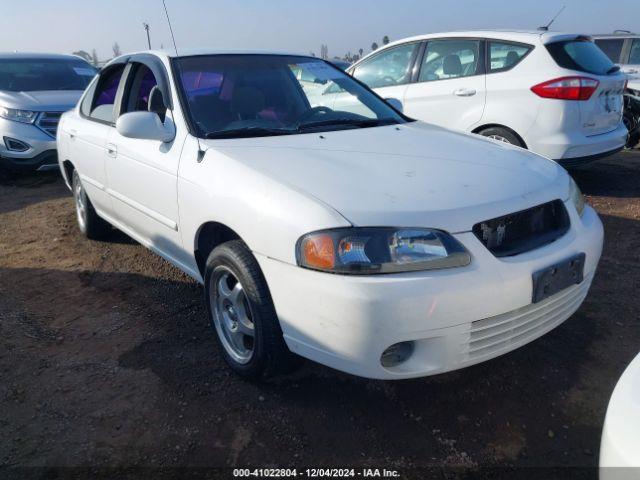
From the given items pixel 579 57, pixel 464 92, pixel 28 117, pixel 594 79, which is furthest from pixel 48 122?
pixel 594 79

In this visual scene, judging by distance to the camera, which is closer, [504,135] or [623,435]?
[623,435]

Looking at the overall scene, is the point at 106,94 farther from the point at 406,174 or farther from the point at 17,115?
the point at 17,115

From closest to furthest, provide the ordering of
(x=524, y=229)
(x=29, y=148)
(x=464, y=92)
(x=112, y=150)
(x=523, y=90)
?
1. (x=524, y=229)
2. (x=112, y=150)
3. (x=523, y=90)
4. (x=464, y=92)
5. (x=29, y=148)

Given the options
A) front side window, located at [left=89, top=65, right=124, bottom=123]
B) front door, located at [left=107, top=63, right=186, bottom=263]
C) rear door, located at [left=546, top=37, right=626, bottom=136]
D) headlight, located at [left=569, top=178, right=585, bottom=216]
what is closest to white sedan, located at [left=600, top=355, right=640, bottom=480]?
headlight, located at [left=569, top=178, right=585, bottom=216]

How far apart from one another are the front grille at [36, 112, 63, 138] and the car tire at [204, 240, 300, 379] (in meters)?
5.67

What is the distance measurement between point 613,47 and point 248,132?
29.3 feet

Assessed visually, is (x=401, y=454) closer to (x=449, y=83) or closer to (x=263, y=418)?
(x=263, y=418)

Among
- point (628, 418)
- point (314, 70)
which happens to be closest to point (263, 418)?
point (628, 418)

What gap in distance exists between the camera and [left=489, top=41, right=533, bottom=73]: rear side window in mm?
5160

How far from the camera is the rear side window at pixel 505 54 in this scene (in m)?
5.16

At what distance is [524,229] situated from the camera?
7.44 feet

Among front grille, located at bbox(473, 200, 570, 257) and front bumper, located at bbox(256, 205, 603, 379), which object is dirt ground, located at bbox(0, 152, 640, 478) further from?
front grille, located at bbox(473, 200, 570, 257)

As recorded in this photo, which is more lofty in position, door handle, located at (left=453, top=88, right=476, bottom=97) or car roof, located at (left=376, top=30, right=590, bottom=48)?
car roof, located at (left=376, top=30, right=590, bottom=48)

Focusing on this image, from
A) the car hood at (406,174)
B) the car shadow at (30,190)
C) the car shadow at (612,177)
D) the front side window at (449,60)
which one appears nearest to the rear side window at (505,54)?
the front side window at (449,60)
